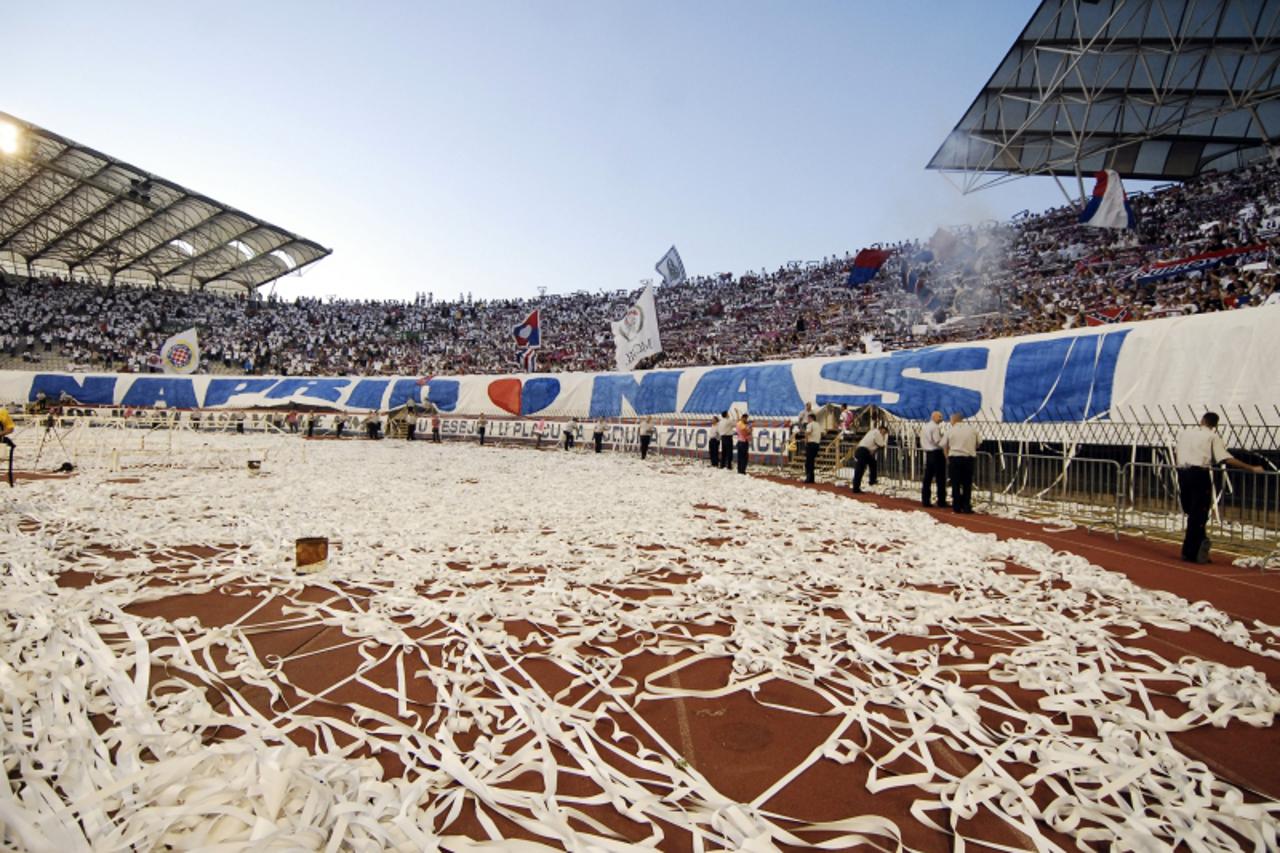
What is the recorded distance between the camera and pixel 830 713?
2.78 m

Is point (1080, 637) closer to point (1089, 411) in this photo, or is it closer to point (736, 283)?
point (1089, 411)

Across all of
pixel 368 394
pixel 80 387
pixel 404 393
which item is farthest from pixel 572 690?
pixel 80 387

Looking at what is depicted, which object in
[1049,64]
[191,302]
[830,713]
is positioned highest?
[1049,64]

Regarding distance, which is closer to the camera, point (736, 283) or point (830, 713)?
point (830, 713)

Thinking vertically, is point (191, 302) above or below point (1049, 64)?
below

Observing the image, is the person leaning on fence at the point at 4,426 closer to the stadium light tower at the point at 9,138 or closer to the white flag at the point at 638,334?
the white flag at the point at 638,334

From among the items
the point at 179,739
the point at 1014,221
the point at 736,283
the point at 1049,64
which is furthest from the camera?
the point at 736,283

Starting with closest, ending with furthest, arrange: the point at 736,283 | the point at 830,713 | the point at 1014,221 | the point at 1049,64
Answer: the point at 830,713, the point at 1049,64, the point at 1014,221, the point at 736,283

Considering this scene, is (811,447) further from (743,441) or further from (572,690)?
(572,690)

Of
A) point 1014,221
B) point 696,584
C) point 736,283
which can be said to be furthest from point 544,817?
point 736,283

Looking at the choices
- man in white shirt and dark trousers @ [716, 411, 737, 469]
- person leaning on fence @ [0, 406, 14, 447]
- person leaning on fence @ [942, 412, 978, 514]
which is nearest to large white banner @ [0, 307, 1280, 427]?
man in white shirt and dark trousers @ [716, 411, 737, 469]

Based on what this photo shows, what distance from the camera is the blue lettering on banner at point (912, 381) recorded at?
13.3 meters

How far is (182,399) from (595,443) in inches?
1037

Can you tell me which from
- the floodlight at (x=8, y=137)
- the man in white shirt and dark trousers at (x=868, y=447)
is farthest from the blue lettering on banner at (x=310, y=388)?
the man in white shirt and dark trousers at (x=868, y=447)
